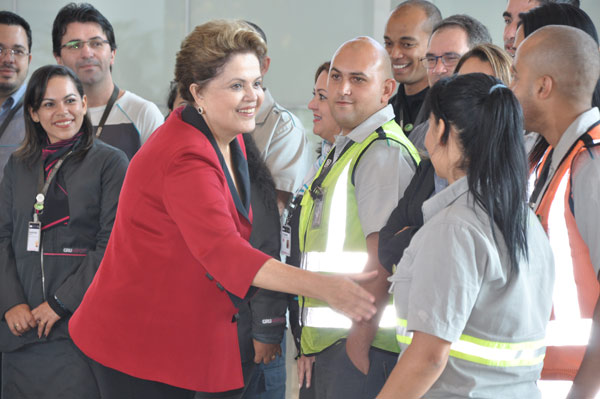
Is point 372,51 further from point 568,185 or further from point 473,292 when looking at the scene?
point 473,292

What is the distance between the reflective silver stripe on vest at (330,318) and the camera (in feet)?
6.54

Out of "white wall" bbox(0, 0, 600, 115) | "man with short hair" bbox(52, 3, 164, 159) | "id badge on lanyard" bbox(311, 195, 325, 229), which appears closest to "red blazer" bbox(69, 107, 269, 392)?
"id badge on lanyard" bbox(311, 195, 325, 229)

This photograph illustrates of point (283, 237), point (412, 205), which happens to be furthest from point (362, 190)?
point (283, 237)

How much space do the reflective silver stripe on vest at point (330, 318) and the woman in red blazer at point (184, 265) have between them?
276 millimetres

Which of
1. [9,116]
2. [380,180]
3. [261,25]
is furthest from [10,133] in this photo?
[261,25]

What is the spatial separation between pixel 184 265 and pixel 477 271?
32.0 inches

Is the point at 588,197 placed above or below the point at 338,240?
above

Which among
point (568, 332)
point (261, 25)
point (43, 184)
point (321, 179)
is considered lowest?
point (568, 332)

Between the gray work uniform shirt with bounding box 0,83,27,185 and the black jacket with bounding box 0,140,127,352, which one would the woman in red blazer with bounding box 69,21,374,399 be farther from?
the gray work uniform shirt with bounding box 0,83,27,185

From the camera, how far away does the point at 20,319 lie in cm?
266

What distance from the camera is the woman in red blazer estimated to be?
1.69 metres

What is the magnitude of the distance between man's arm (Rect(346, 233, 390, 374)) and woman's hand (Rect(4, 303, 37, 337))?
1.40 m

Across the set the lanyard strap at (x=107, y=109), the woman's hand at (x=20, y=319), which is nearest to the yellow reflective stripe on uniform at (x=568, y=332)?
the woman's hand at (x=20, y=319)

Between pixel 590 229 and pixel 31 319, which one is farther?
pixel 31 319
